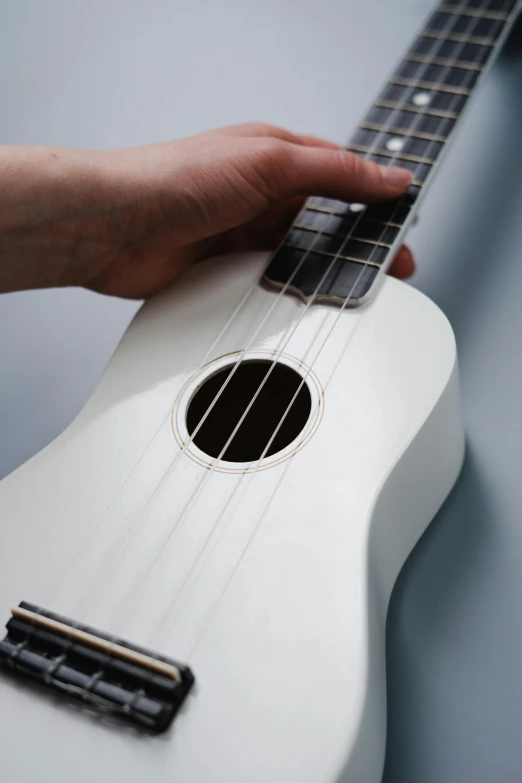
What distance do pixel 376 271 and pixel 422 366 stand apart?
164 millimetres

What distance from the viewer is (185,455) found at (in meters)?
0.75

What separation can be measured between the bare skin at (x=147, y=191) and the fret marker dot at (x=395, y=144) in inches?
3.9

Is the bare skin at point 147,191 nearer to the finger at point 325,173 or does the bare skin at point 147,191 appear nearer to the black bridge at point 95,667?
the finger at point 325,173

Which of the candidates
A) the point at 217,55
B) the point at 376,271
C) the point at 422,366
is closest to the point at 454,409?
the point at 422,366

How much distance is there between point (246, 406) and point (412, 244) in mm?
461

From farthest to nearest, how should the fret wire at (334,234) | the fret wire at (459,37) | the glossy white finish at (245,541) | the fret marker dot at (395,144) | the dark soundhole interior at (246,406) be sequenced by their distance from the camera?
the fret wire at (459,37) < the fret marker dot at (395,144) < the fret wire at (334,234) < the dark soundhole interior at (246,406) < the glossy white finish at (245,541)

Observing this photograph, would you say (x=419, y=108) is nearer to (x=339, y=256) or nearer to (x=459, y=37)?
(x=459, y=37)

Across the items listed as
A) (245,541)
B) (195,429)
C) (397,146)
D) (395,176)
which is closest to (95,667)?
(245,541)

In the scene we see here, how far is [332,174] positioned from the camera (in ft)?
3.11

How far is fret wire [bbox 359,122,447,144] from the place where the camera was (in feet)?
3.40

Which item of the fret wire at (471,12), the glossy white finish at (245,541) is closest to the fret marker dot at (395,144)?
the glossy white finish at (245,541)

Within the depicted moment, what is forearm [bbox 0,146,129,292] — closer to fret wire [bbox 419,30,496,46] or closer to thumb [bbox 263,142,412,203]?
thumb [bbox 263,142,412,203]

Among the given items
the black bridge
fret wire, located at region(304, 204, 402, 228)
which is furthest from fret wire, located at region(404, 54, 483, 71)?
the black bridge

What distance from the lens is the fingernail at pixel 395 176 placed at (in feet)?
3.13
